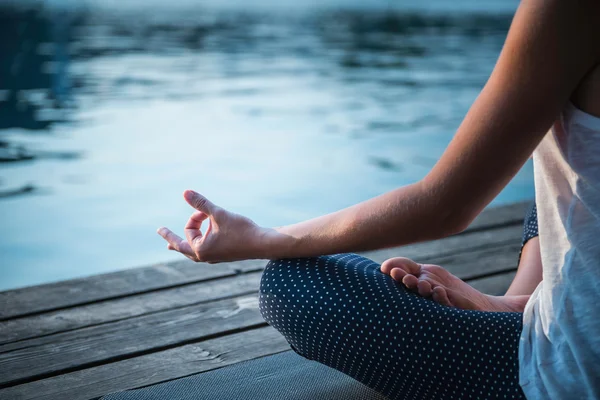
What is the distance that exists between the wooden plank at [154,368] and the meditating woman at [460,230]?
1.44 ft

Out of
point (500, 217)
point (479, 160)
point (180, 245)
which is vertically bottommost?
point (500, 217)

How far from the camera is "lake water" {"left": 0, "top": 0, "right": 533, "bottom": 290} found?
406 cm

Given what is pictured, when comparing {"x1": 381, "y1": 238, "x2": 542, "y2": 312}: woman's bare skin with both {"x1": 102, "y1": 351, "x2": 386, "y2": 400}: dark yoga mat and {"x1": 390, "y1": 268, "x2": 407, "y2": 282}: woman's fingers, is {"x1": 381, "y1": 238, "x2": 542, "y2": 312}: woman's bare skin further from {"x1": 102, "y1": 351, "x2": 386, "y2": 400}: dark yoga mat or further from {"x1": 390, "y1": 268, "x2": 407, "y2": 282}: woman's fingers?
{"x1": 102, "y1": 351, "x2": 386, "y2": 400}: dark yoga mat

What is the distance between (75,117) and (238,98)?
5.55ft

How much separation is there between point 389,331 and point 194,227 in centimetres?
40

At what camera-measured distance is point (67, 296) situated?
2.03 m

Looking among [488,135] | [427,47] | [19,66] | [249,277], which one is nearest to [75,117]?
[19,66]

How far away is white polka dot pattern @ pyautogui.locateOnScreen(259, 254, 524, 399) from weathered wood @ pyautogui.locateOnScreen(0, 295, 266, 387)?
1.97 ft

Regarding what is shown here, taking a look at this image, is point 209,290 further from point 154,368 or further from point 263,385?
point 263,385

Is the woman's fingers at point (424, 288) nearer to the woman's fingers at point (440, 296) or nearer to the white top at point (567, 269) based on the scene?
the woman's fingers at point (440, 296)

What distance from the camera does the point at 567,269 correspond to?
3.27 ft

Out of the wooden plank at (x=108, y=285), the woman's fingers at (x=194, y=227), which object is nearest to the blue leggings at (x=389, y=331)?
the woman's fingers at (x=194, y=227)

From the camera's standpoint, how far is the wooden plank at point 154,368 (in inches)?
60.6

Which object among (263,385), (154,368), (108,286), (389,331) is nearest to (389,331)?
(389,331)
